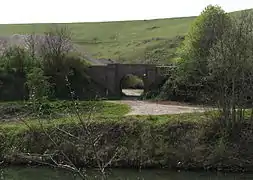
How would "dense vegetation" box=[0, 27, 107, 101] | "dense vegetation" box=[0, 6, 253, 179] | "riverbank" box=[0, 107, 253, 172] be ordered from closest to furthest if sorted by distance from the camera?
1. "riverbank" box=[0, 107, 253, 172]
2. "dense vegetation" box=[0, 6, 253, 179]
3. "dense vegetation" box=[0, 27, 107, 101]

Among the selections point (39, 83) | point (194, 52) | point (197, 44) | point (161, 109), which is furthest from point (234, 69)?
point (197, 44)

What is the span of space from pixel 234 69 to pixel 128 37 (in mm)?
83159

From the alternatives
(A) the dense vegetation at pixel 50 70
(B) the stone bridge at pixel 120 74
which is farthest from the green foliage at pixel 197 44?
(A) the dense vegetation at pixel 50 70

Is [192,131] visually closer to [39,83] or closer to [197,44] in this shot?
[39,83]

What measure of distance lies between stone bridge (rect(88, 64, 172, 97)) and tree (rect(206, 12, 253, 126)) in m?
22.4

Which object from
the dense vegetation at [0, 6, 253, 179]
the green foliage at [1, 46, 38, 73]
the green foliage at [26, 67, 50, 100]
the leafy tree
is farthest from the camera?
the green foliage at [1, 46, 38, 73]

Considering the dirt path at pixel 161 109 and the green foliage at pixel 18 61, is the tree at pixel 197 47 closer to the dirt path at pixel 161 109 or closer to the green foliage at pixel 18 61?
the dirt path at pixel 161 109

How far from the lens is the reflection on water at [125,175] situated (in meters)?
26.8

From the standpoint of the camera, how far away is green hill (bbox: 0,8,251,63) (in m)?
93.4

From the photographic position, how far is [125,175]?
27.6 meters

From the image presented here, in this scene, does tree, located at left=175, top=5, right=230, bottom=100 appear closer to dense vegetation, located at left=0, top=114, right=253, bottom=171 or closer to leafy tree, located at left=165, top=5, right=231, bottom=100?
leafy tree, located at left=165, top=5, right=231, bottom=100

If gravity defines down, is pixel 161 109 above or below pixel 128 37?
below

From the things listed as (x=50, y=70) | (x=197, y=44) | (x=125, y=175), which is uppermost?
(x=197, y=44)

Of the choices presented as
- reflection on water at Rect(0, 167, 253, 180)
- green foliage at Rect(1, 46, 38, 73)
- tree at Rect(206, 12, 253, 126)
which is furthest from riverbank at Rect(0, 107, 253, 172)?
green foliage at Rect(1, 46, 38, 73)
